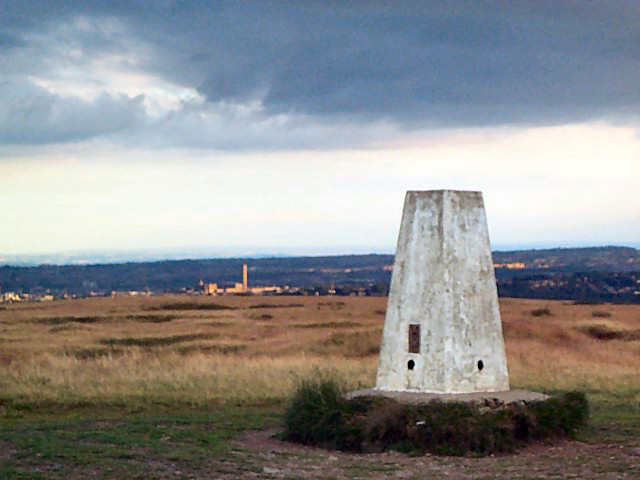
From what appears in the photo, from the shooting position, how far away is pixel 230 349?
3747 centimetres

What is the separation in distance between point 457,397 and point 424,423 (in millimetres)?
752

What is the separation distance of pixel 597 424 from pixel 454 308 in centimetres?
431

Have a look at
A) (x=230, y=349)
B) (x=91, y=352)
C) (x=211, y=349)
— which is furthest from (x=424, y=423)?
(x=211, y=349)

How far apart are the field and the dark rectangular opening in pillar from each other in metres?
1.88

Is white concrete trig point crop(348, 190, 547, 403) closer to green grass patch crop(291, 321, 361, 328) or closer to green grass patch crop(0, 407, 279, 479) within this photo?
green grass patch crop(0, 407, 279, 479)

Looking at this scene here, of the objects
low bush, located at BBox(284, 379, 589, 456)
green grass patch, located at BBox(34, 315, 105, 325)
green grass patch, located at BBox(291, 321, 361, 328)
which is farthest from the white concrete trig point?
green grass patch, located at BBox(34, 315, 105, 325)

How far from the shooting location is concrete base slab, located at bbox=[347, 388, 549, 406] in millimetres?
16531

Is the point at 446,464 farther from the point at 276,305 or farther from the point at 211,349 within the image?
the point at 276,305

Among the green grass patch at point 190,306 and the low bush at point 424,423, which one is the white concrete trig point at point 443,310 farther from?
the green grass patch at point 190,306

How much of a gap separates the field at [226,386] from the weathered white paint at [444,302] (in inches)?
61.4

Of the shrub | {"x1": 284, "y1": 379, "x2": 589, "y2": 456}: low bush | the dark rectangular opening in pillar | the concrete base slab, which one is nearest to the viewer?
{"x1": 284, "y1": 379, "x2": 589, "y2": 456}: low bush

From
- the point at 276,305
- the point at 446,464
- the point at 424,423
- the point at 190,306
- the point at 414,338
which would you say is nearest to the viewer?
the point at 446,464

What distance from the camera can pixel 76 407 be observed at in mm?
23328

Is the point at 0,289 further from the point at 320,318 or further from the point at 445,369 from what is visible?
the point at 445,369
